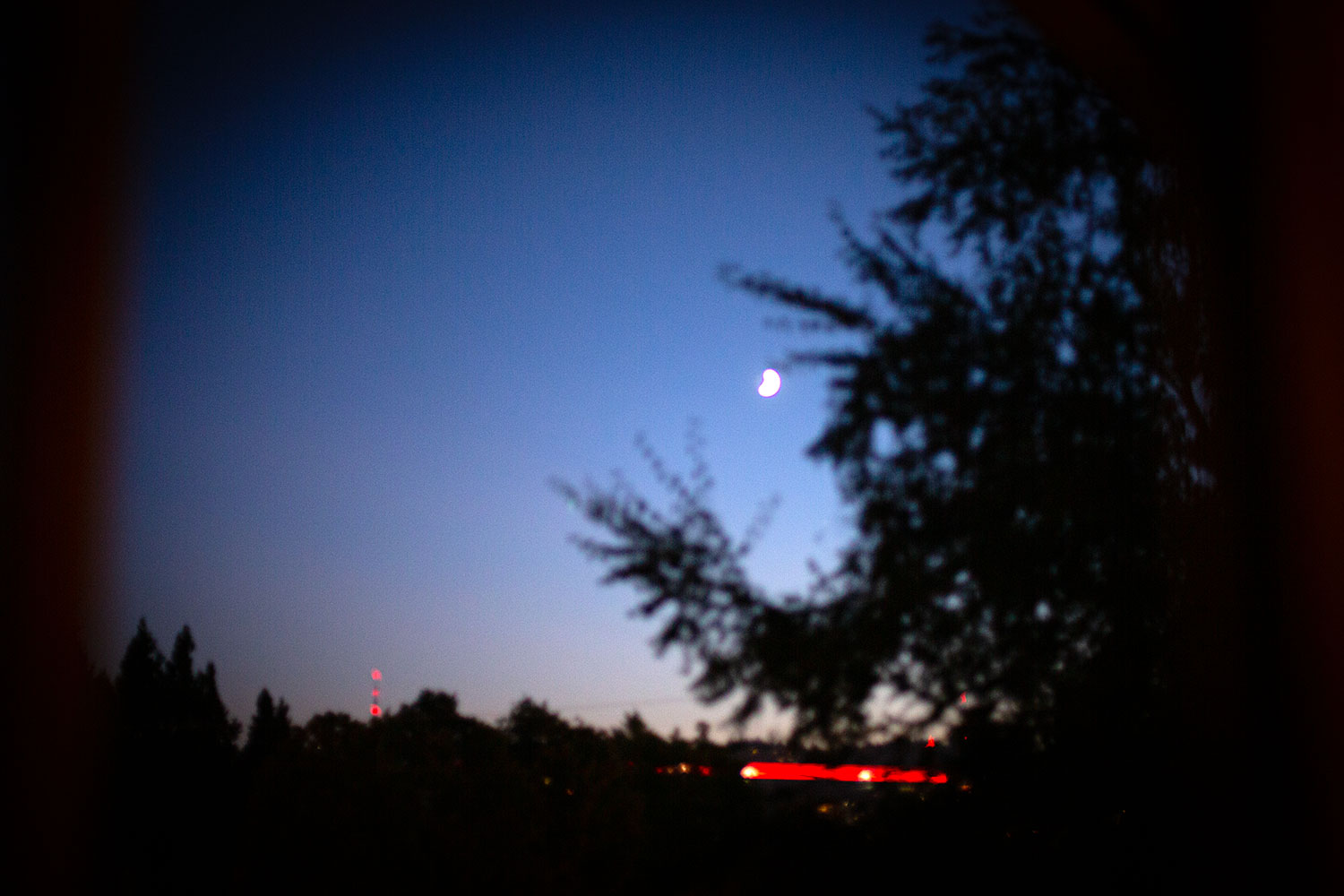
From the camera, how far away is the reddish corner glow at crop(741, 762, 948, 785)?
10.3 feet

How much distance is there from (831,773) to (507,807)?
1150 mm

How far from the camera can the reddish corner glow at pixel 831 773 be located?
3148 mm

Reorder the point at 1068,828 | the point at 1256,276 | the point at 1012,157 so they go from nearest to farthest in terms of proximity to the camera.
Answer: the point at 1256,276 → the point at 1068,828 → the point at 1012,157

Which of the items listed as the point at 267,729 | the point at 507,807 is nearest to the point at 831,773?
the point at 507,807

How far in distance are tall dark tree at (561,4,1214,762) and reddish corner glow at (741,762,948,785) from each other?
148mm

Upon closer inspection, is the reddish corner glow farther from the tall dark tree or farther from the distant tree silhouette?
the distant tree silhouette

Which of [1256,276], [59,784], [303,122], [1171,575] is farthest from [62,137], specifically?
[1171,575]

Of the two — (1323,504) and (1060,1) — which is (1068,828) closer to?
(1323,504)

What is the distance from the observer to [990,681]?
3.27 metres

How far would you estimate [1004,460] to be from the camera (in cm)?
342

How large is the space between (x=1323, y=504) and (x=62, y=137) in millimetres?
3520

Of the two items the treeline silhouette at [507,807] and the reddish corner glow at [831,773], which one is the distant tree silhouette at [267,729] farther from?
the reddish corner glow at [831,773]

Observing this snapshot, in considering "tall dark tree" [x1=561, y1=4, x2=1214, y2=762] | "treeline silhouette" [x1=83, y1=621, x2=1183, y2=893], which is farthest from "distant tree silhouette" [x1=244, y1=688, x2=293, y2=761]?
"tall dark tree" [x1=561, y1=4, x2=1214, y2=762]

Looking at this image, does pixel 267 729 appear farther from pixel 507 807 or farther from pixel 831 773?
pixel 831 773
